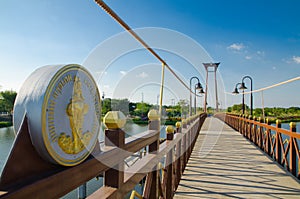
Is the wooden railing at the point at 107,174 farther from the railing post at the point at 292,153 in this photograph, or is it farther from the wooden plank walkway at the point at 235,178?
the railing post at the point at 292,153

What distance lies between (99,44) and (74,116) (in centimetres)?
77

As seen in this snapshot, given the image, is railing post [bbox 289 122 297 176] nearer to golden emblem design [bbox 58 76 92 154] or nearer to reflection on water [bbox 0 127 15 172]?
golden emblem design [bbox 58 76 92 154]

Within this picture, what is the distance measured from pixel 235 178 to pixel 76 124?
3681 millimetres

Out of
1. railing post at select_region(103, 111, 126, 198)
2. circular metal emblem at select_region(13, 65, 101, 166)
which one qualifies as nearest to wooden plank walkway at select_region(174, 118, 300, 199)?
railing post at select_region(103, 111, 126, 198)

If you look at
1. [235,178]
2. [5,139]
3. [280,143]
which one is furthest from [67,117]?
[280,143]

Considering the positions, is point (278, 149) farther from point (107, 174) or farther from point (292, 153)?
point (107, 174)

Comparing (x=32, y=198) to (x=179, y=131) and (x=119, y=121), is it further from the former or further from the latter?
(x=179, y=131)

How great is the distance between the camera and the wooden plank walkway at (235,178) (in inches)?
123

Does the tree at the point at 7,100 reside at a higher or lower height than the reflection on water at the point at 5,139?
higher

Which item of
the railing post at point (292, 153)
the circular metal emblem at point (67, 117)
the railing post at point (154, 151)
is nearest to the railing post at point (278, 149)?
the railing post at point (292, 153)

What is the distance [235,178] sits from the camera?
3.78 metres

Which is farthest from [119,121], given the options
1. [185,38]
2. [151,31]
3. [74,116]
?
[185,38]

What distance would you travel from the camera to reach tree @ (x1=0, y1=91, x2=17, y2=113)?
70 centimetres

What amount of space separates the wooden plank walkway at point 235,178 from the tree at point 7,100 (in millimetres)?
2728
